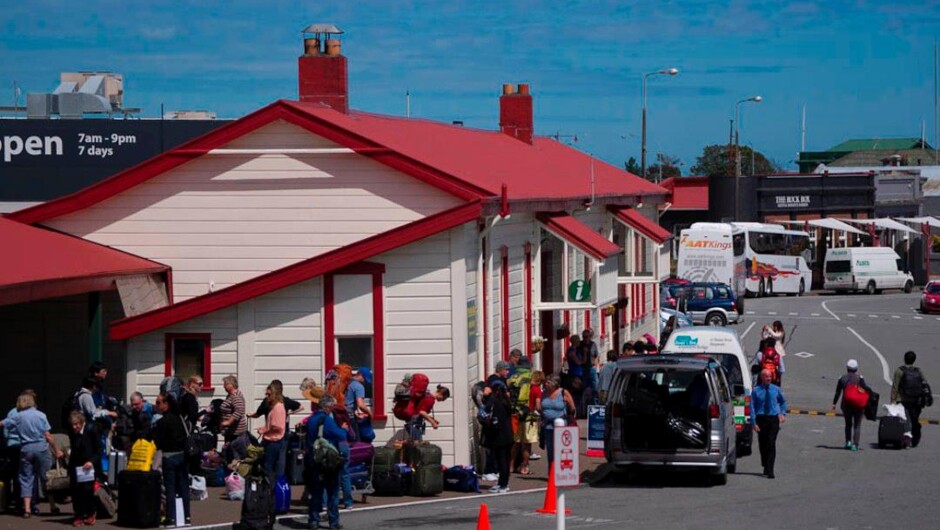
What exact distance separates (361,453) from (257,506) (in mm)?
3289

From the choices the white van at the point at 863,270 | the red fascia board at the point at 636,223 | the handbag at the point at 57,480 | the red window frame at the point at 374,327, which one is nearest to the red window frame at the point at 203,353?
the red window frame at the point at 374,327

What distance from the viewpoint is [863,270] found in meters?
74.6

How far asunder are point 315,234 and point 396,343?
2.62m

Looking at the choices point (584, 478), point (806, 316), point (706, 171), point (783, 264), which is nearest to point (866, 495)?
point (584, 478)

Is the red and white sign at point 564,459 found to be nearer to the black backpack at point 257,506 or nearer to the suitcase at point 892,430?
the black backpack at point 257,506

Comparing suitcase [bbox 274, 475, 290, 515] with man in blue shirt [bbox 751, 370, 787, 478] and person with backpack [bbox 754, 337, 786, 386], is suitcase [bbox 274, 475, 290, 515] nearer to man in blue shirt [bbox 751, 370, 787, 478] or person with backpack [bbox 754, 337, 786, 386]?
man in blue shirt [bbox 751, 370, 787, 478]

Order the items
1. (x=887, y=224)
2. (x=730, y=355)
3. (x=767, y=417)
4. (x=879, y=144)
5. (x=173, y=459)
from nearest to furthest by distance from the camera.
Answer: (x=173, y=459)
(x=767, y=417)
(x=730, y=355)
(x=887, y=224)
(x=879, y=144)

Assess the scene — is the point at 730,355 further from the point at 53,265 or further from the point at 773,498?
the point at 53,265

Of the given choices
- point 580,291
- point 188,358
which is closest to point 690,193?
point 580,291

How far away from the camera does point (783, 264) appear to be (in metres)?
72.8

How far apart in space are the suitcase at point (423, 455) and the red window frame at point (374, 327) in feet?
5.98

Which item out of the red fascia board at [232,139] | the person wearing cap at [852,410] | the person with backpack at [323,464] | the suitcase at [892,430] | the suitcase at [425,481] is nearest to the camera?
the person with backpack at [323,464]

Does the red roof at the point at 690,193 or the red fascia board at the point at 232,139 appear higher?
the red roof at the point at 690,193

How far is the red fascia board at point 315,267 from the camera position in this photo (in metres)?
21.2
